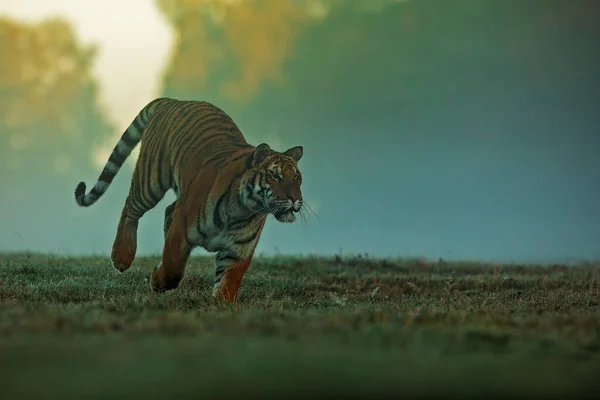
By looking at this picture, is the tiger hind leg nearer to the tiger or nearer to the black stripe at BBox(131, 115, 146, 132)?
the tiger

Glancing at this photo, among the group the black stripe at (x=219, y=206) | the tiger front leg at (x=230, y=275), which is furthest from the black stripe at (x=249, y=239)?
the black stripe at (x=219, y=206)

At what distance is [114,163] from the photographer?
45.1ft

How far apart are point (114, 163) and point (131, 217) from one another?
1731 millimetres

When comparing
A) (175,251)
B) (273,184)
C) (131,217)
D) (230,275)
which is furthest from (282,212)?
(131,217)

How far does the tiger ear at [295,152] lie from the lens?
1002cm

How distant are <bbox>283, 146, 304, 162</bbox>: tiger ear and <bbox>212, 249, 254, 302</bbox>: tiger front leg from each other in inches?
51.6

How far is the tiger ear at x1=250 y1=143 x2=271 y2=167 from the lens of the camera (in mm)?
9750

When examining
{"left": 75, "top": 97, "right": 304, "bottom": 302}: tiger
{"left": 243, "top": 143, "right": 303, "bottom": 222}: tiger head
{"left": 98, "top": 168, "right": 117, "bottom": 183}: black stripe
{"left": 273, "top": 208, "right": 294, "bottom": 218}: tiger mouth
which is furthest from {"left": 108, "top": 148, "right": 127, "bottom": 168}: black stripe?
{"left": 273, "top": 208, "right": 294, "bottom": 218}: tiger mouth

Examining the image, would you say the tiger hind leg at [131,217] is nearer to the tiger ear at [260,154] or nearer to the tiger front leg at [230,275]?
the tiger front leg at [230,275]

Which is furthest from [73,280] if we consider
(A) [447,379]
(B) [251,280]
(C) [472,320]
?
(A) [447,379]

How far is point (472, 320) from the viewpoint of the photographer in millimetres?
6797

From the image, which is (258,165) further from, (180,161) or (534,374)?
(534,374)

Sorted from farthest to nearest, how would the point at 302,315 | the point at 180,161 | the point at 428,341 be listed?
the point at 180,161 → the point at 302,315 → the point at 428,341

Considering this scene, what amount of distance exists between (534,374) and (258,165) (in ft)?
19.0
